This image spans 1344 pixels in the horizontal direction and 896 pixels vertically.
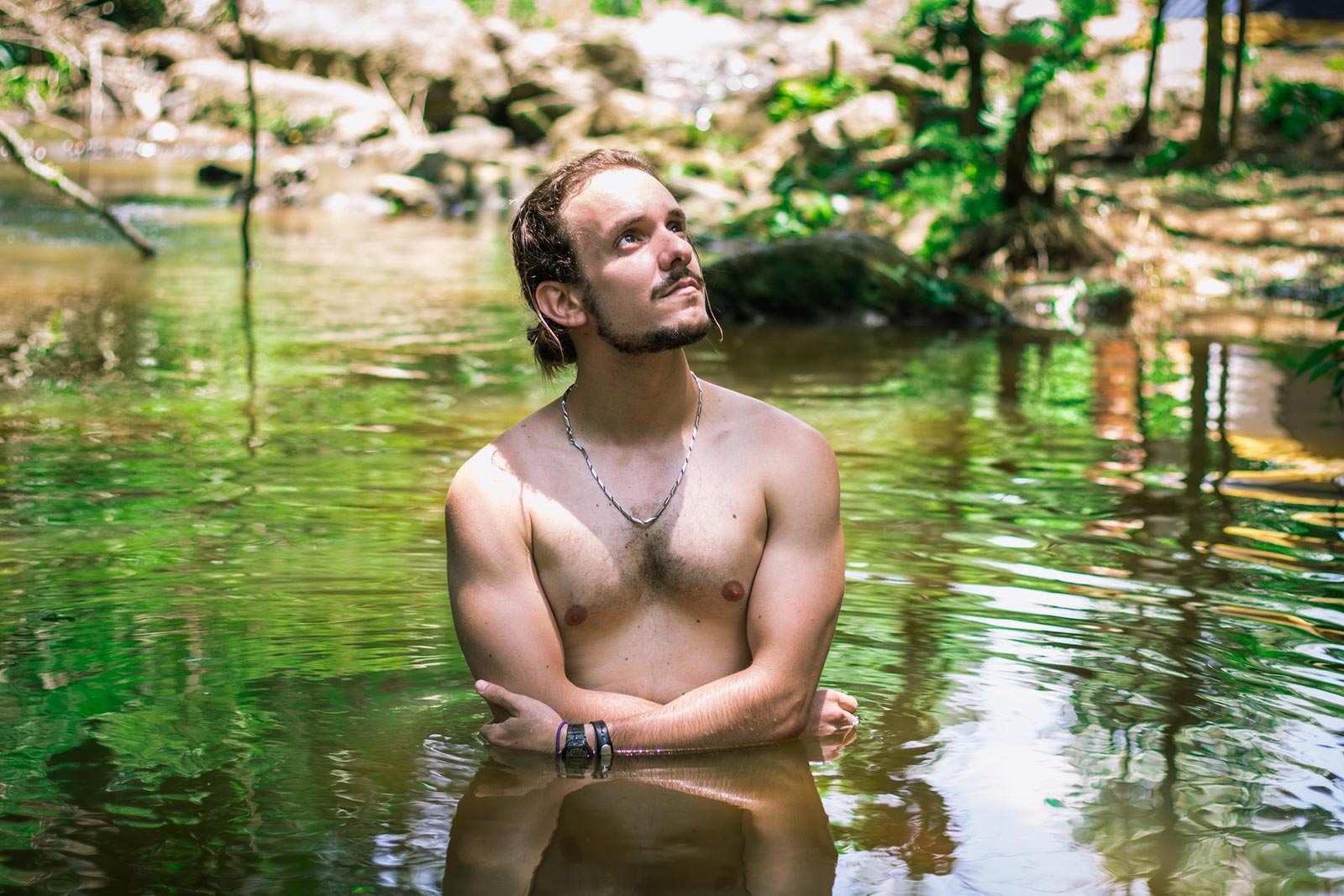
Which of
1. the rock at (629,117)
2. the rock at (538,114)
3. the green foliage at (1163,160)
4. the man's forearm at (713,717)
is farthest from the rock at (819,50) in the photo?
the man's forearm at (713,717)

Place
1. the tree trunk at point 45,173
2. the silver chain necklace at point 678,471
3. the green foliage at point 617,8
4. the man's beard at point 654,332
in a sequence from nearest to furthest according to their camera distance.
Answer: the man's beard at point 654,332
the silver chain necklace at point 678,471
the tree trunk at point 45,173
the green foliage at point 617,8

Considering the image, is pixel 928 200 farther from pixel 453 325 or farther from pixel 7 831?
pixel 7 831

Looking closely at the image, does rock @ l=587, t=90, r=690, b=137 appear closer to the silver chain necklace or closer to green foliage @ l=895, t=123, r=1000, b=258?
green foliage @ l=895, t=123, r=1000, b=258

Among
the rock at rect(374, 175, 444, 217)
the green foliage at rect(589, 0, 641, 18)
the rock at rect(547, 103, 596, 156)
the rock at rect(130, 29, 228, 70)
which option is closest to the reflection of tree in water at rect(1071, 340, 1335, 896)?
the rock at rect(374, 175, 444, 217)

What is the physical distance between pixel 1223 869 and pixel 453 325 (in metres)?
9.10

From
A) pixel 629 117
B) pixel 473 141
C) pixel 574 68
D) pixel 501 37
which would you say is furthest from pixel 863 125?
pixel 501 37

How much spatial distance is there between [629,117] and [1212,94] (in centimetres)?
1125

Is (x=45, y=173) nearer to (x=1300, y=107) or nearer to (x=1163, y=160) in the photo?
(x=1163, y=160)

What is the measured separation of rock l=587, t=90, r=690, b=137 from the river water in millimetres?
16937

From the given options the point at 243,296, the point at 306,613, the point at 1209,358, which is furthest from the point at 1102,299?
the point at 306,613

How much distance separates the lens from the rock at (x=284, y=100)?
97.2ft

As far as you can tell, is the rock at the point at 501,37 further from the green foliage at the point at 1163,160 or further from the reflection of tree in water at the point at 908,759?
the reflection of tree in water at the point at 908,759

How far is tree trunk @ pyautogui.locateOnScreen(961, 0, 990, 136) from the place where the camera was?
50.3ft

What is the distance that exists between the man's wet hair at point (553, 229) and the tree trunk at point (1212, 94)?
46.3 ft
